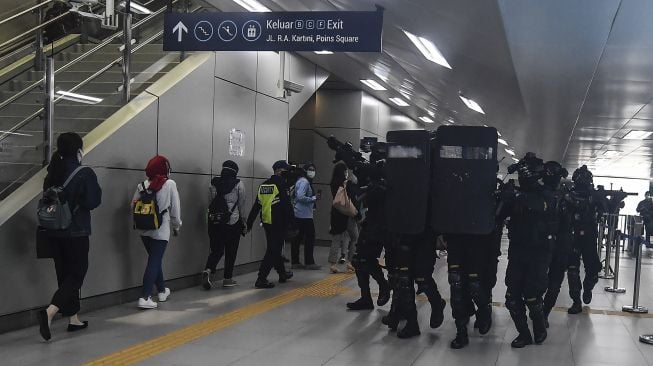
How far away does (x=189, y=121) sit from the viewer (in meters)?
8.18


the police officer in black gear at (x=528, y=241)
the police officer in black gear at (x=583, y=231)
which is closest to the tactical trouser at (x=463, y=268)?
the police officer in black gear at (x=528, y=241)

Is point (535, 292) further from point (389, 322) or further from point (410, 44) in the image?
point (410, 44)

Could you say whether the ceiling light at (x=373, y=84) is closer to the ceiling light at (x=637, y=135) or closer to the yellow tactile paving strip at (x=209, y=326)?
the yellow tactile paving strip at (x=209, y=326)

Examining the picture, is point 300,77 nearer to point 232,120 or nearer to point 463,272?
point 232,120

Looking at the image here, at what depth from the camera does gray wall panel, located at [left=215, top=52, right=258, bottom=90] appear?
884cm

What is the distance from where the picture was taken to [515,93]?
11828 mm

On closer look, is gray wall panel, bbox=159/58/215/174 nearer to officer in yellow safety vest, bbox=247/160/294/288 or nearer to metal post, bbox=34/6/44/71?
officer in yellow safety vest, bbox=247/160/294/288

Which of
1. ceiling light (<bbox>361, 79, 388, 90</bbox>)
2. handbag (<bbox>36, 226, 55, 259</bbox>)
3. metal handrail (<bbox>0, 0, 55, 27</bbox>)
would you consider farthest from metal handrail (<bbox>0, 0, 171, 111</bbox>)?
ceiling light (<bbox>361, 79, 388, 90</bbox>)

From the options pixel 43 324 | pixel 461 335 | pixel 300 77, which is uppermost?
pixel 300 77

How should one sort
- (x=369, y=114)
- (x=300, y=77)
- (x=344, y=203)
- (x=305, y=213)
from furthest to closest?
(x=369, y=114) → (x=300, y=77) → (x=305, y=213) → (x=344, y=203)

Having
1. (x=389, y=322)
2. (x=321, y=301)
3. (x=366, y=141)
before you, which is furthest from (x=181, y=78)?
(x=389, y=322)

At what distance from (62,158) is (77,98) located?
1.39 metres

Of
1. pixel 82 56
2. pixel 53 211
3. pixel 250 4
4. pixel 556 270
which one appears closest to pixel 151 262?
pixel 53 211

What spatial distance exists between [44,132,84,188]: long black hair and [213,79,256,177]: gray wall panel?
10.6 feet
